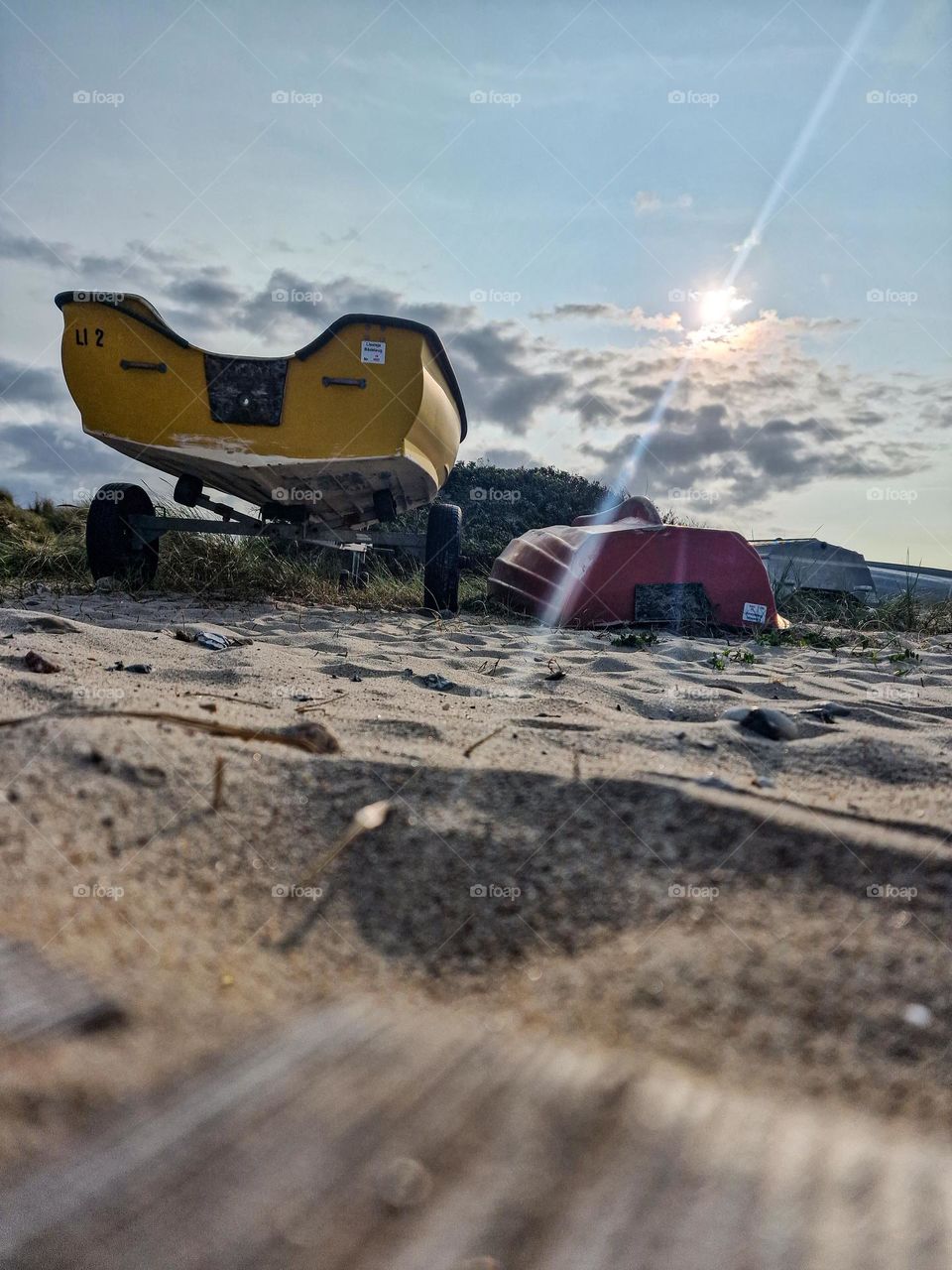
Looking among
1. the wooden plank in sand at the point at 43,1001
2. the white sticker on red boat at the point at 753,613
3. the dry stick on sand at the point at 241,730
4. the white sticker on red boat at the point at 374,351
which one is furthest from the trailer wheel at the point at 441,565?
the wooden plank in sand at the point at 43,1001

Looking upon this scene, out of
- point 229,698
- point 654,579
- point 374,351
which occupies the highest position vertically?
point 374,351

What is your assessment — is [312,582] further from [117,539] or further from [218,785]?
[218,785]

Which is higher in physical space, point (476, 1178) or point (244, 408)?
point (244, 408)

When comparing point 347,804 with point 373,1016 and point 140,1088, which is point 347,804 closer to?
point 373,1016

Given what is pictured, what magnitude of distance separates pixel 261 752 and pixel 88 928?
19.0 inches

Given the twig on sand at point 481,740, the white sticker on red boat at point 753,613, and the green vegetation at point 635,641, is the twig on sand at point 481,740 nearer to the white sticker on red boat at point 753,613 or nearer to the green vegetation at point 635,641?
the green vegetation at point 635,641

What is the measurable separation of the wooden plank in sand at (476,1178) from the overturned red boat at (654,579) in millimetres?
3800

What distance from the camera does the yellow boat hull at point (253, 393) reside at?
4.68m
